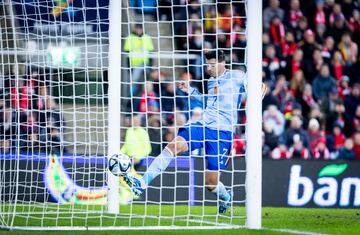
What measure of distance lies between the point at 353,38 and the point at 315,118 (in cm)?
235

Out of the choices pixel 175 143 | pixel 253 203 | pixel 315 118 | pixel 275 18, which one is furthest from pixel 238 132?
pixel 253 203

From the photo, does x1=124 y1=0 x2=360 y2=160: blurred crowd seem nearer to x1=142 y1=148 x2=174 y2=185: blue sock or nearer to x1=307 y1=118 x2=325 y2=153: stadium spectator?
x1=307 y1=118 x2=325 y2=153: stadium spectator

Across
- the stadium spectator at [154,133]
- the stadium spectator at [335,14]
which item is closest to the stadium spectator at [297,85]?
the stadium spectator at [335,14]

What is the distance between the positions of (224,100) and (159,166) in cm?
107

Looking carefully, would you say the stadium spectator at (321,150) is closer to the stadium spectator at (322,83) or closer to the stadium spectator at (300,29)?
the stadium spectator at (322,83)

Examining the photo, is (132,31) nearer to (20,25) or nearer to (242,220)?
(20,25)

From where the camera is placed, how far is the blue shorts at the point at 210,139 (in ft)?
34.3

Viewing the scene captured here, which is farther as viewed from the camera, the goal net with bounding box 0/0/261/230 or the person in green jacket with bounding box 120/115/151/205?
the person in green jacket with bounding box 120/115/151/205

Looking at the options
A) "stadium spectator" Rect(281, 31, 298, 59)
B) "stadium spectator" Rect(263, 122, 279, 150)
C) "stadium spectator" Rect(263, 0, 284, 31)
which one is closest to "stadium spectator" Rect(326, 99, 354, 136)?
"stadium spectator" Rect(263, 122, 279, 150)

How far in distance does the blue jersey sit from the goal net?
196 mm

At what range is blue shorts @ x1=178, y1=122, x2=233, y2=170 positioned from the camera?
10.5 m

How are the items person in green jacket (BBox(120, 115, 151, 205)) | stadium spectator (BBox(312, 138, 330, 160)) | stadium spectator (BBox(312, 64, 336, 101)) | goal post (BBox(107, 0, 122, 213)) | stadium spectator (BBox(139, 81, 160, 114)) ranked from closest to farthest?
goal post (BBox(107, 0, 122, 213))
person in green jacket (BBox(120, 115, 151, 205))
stadium spectator (BBox(139, 81, 160, 114))
stadium spectator (BBox(312, 138, 330, 160))
stadium spectator (BBox(312, 64, 336, 101))

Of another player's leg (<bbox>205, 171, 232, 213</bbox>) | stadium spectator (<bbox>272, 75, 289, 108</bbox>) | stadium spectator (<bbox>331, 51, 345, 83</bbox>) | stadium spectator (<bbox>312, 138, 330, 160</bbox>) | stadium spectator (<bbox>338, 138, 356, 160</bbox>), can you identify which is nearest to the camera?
another player's leg (<bbox>205, 171, 232, 213</bbox>)

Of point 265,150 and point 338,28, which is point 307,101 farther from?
point 338,28
